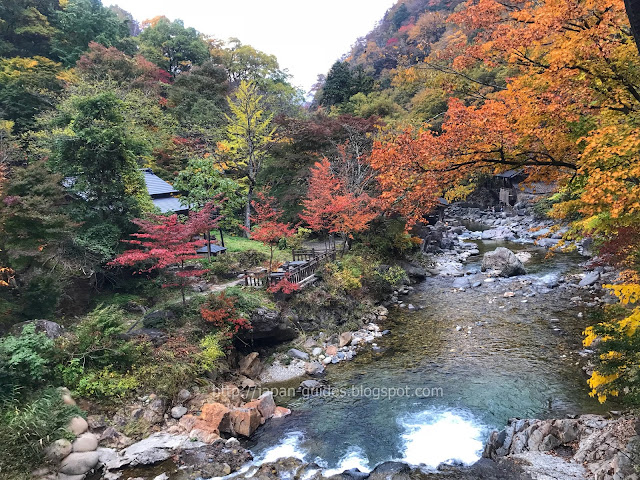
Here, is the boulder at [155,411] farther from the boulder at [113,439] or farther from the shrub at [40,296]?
the shrub at [40,296]

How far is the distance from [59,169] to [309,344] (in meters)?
11.5

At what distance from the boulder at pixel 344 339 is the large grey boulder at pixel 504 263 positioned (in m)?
11.4

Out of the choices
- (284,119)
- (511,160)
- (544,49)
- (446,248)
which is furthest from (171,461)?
(446,248)

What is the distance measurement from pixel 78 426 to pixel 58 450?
0.66 metres

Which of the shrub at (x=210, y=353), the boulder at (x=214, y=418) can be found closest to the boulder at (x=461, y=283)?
the shrub at (x=210, y=353)

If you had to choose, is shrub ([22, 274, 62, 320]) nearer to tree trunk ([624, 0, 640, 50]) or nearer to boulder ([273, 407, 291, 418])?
boulder ([273, 407, 291, 418])

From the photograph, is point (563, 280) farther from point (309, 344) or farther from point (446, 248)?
point (309, 344)

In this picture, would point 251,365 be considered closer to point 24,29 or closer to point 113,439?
point 113,439

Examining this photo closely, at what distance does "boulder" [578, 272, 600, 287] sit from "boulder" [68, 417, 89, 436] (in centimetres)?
2101

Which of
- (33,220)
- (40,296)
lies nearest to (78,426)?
(40,296)

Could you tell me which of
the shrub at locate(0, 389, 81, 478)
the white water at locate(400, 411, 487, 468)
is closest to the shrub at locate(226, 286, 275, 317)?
the shrub at locate(0, 389, 81, 478)

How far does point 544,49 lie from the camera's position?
772cm

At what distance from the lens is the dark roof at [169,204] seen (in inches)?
742

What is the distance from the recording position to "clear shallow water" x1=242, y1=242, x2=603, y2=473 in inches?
341
